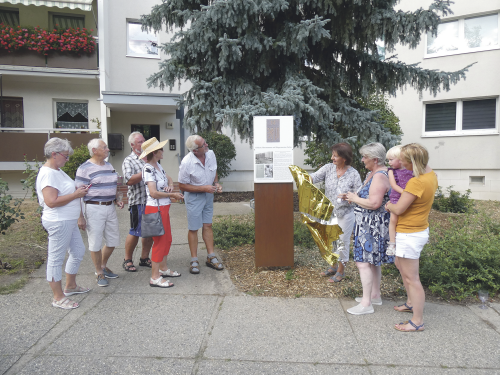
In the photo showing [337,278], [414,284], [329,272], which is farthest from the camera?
[329,272]

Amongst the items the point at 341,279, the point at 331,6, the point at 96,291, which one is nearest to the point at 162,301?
the point at 96,291

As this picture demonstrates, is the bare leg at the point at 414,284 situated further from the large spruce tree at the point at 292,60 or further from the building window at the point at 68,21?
the building window at the point at 68,21

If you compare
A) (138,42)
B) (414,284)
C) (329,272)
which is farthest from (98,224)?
(138,42)

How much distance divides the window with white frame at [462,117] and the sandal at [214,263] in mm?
10733

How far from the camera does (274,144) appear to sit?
4.65 m

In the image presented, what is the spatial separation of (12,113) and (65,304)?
11943mm

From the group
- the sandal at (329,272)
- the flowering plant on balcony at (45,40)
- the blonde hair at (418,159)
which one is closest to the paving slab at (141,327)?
the sandal at (329,272)

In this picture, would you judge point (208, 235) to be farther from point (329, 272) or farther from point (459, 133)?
point (459, 133)

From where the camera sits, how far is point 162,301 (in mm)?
3926

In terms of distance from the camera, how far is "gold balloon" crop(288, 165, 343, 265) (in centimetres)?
415

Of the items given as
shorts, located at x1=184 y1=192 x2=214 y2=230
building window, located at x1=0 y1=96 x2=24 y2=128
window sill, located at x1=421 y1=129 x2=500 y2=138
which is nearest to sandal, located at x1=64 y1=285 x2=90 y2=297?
shorts, located at x1=184 y1=192 x2=214 y2=230

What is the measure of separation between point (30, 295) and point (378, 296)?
12.7 feet

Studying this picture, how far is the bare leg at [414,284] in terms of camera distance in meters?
3.22

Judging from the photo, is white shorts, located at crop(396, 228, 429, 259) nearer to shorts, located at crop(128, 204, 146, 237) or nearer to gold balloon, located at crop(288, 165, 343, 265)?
gold balloon, located at crop(288, 165, 343, 265)
